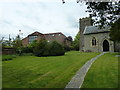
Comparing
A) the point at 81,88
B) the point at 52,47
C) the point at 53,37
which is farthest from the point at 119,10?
the point at 53,37

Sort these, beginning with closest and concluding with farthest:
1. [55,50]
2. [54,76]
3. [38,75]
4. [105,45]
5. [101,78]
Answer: [101,78] → [54,76] → [38,75] → [55,50] → [105,45]

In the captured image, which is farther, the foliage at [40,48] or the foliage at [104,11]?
the foliage at [40,48]

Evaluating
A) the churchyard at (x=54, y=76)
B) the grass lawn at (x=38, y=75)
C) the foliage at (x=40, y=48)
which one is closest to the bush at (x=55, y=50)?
the foliage at (x=40, y=48)

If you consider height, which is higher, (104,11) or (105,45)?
(104,11)

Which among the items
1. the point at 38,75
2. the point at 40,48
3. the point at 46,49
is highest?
the point at 40,48

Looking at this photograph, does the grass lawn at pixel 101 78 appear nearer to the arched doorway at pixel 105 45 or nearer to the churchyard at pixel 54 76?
the churchyard at pixel 54 76

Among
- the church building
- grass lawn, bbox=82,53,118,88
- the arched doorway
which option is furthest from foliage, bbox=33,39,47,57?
the arched doorway

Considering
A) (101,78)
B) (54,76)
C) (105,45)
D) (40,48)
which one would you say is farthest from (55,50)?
(101,78)

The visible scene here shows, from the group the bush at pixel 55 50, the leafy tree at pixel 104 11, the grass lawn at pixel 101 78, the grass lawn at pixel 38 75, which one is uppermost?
the leafy tree at pixel 104 11

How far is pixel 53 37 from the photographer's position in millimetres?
54344

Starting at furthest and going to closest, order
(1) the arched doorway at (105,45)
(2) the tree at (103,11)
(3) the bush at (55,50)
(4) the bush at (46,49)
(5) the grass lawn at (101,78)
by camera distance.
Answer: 1. (1) the arched doorway at (105,45)
2. (3) the bush at (55,50)
3. (4) the bush at (46,49)
4. (2) the tree at (103,11)
5. (5) the grass lawn at (101,78)

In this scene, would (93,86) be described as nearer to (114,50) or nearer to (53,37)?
(114,50)

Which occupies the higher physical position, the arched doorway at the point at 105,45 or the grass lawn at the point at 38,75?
the arched doorway at the point at 105,45

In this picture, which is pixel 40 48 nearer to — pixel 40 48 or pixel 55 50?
pixel 40 48
